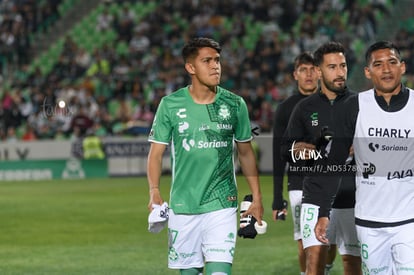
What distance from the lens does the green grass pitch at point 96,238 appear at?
12.0 m

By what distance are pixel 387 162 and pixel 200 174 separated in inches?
63.9

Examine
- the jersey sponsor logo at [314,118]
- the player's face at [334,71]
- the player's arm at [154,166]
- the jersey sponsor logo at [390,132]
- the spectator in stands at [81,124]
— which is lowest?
the spectator in stands at [81,124]

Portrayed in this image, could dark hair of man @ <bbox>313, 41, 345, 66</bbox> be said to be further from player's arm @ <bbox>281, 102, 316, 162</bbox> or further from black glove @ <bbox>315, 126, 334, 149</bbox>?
black glove @ <bbox>315, 126, 334, 149</bbox>

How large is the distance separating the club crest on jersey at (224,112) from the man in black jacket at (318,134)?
2.66 feet

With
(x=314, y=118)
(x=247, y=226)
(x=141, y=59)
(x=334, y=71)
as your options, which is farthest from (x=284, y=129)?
(x=141, y=59)

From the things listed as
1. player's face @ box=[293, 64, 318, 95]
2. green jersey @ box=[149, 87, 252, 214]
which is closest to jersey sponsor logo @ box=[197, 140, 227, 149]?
green jersey @ box=[149, 87, 252, 214]

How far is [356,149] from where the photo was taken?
6875 millimetres

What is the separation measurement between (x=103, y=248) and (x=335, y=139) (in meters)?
6.77

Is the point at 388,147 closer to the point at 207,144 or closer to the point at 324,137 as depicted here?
the point at 324,137

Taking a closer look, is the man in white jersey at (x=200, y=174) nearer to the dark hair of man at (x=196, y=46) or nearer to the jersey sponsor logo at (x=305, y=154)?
the dark hair of man at (x=196, y=46)

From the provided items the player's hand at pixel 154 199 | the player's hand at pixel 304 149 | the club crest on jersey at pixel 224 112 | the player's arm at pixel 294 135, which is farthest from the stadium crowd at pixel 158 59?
the player's hand at pixel 154 199

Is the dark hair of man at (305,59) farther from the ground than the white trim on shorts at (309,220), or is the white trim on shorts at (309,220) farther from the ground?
the dark hair of man at (305,59)

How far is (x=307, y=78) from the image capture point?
10.1m

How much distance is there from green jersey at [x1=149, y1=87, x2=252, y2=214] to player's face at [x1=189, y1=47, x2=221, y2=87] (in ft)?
0.59
